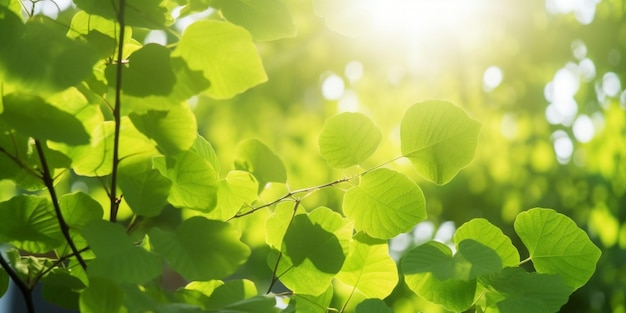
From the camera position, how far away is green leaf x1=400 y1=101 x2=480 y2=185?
17.0 inches

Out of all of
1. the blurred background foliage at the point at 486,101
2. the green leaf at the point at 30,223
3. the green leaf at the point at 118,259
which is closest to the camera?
the green leaf at the point at 118,259

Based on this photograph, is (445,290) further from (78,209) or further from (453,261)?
(78,209)

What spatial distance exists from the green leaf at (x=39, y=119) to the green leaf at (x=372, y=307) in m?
0.17

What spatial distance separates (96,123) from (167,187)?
0.18 feet

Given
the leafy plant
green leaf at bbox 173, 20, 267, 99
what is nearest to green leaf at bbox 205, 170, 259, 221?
the leafy plant

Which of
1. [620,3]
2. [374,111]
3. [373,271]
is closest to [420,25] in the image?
[374,111]

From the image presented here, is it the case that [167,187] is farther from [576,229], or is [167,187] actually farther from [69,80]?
[576,229]

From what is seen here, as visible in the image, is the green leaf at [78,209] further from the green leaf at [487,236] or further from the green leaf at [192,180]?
the green leaf at [487,236]

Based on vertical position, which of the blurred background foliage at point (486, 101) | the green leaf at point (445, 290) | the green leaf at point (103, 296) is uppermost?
the green leaf at point (103, 296)

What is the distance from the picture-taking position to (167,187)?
16.5 inches

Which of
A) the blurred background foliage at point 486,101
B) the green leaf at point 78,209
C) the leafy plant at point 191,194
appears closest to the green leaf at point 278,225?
the leafy plant at point 191,194

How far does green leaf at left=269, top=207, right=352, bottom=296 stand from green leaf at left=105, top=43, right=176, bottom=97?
123 millimetres

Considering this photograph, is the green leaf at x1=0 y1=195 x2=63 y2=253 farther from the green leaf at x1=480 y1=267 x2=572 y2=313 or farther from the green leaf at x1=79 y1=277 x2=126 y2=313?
the green leaf at x1=480 y1=267 x2=572 y2=313

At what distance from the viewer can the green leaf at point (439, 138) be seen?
0.43m
